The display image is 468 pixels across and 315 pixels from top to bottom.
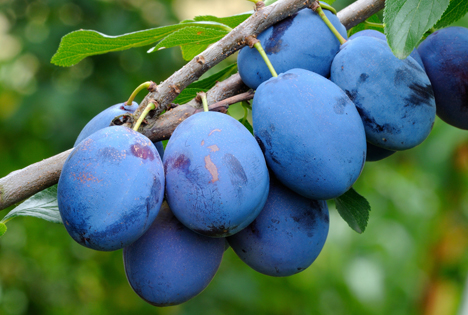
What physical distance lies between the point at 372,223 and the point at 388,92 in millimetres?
1636

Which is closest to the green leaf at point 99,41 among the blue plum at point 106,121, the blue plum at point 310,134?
the blue plum at point 106,121

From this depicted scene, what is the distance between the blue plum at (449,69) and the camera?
804mm

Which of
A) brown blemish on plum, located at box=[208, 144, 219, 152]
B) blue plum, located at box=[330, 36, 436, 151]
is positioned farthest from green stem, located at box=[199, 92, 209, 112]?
blue plum, located at box=[330, 36, 436, 151]

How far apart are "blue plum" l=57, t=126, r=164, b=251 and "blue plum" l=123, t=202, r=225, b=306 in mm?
110

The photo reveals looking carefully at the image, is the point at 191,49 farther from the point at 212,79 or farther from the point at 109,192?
the point at 109,192

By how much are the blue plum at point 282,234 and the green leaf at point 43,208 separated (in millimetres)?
366

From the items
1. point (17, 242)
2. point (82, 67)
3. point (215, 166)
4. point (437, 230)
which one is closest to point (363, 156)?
point (215, 166)

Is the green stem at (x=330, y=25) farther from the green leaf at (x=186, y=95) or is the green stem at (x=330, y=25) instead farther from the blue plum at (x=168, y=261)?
the blue plum at (x=168, y=261)

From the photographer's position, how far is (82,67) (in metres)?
2.06

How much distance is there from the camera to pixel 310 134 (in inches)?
24.1

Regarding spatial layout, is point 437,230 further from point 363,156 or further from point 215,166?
point 215,166

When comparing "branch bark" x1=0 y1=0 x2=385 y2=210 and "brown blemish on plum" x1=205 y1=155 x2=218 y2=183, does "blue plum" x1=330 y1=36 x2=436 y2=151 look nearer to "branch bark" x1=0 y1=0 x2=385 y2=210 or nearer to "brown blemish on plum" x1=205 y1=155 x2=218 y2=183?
"branch bark" x1=0 y1=0 x2=385 y2=210

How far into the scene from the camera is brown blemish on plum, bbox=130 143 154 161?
579 mm

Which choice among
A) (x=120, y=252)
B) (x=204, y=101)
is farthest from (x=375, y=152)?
(x=120, y=252)
